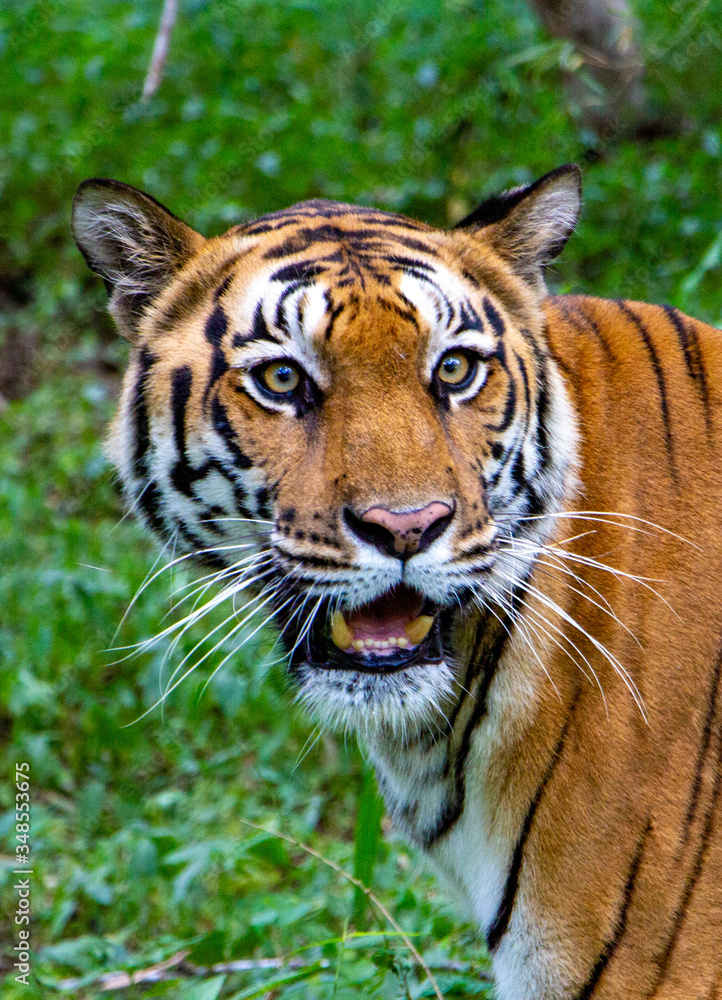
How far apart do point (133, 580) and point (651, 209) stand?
9.82 feet

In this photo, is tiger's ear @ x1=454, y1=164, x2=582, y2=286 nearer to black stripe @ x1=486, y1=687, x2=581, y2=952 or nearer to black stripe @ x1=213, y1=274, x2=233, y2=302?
black stripe @ x1=213, y1=274, x2=233, y2=302

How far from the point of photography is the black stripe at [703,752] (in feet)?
5.76

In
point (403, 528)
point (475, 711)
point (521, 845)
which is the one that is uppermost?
point (403, 528)

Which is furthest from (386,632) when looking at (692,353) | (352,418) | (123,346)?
(123,346)

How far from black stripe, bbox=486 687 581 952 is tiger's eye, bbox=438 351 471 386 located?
58cm

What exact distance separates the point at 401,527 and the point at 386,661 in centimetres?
29

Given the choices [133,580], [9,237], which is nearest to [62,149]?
[9,237]

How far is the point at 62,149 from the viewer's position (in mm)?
5609

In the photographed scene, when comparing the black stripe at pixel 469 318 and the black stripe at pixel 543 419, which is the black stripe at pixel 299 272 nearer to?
the black stripe at pixel 469 318

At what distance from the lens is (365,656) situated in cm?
180

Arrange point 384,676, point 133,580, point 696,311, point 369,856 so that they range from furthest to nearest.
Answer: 1. point 696,311
2. point 133,580
3. point 369,856
4. point 384,676

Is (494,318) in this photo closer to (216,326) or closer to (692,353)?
(692,353)

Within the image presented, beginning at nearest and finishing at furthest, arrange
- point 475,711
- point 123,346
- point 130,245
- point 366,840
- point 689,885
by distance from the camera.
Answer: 1. point 689,885
2. point 475,711
3. point 130,245
4. point 366,840
5. point 123,346

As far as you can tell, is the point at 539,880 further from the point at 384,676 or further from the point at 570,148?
the point at 570,148
